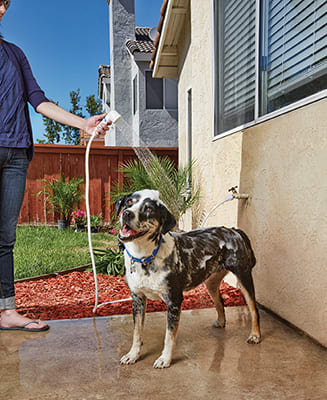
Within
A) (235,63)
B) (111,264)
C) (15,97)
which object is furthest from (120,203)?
(111,264)

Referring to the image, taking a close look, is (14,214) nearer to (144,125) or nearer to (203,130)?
(203,130)

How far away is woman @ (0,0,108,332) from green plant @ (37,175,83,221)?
6.75 m

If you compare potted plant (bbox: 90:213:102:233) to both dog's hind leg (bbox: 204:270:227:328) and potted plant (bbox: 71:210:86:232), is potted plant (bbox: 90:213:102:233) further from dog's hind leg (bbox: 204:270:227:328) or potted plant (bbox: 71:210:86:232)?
dog's hind leg (bbox: 204:270:227:328)

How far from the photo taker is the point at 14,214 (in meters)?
2.93

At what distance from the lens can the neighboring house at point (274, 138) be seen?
2750mm

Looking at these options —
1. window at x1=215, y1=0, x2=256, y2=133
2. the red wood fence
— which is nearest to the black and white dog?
window at x1=215, y1=0, x2=256, y2=133

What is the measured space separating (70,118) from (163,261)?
4.61ft

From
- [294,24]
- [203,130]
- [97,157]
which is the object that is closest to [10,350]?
[294,24]

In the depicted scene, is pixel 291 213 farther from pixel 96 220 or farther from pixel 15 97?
pixel 96 220

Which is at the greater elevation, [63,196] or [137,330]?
[63,196]

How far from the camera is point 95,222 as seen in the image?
31.7 ft

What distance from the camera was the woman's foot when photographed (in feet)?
9.76

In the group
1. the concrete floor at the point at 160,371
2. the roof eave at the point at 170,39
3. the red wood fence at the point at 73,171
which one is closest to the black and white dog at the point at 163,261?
the concrete floor at the point at 160,371

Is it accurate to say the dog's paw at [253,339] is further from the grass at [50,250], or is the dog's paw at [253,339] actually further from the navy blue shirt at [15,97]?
the grass at [50,250]
